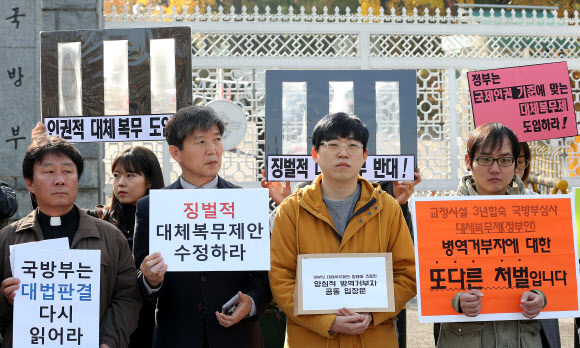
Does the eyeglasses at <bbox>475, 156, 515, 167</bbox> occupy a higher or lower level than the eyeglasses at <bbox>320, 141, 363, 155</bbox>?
lower

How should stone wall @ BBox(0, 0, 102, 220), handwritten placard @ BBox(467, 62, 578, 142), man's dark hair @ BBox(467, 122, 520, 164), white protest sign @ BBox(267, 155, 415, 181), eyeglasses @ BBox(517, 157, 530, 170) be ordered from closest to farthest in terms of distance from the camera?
1. man's dark hair @ BBox(467, 122, 520, 164)
2. eyeglasses @ BBox(517, 157, 530, 170)
3. white protest sign @ BBox(267, 155, 415, 181)
4. handwritten placard @ BBox(467, 62, 578, 142)
5. stone wall @ BBox(0, 0, 102, 220)

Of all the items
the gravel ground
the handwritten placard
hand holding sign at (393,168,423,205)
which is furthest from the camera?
the gravel ground

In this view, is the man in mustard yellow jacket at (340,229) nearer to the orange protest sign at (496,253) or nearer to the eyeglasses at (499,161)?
the orange protest sign at (496,253)

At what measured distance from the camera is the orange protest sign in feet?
9.19

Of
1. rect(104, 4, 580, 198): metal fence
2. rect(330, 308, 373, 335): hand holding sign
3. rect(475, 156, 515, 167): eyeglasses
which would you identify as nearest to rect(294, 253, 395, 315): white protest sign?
rect(330, 308, 373, 335): hand holding sign

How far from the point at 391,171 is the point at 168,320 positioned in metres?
A: 2.05

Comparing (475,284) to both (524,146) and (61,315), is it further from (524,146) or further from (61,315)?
(61,315)

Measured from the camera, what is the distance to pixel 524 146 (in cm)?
364

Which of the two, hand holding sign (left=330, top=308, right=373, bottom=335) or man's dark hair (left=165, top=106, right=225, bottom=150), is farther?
man's dark hair (left=165, top=106, right=225, bottom=150)

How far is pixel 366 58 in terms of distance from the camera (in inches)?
310

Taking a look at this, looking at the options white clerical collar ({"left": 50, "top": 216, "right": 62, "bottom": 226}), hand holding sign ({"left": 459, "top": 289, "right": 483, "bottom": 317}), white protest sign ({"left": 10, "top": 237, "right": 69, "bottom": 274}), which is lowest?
hand holding sign ({"left": 459, "top": 289, "right": 483, "bottom": 317})

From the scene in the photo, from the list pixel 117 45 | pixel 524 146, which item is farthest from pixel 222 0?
pixel 524 146

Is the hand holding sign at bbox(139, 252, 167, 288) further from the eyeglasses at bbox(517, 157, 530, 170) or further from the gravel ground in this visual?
the gravel ground

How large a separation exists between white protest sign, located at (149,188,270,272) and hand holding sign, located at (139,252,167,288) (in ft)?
0.16
